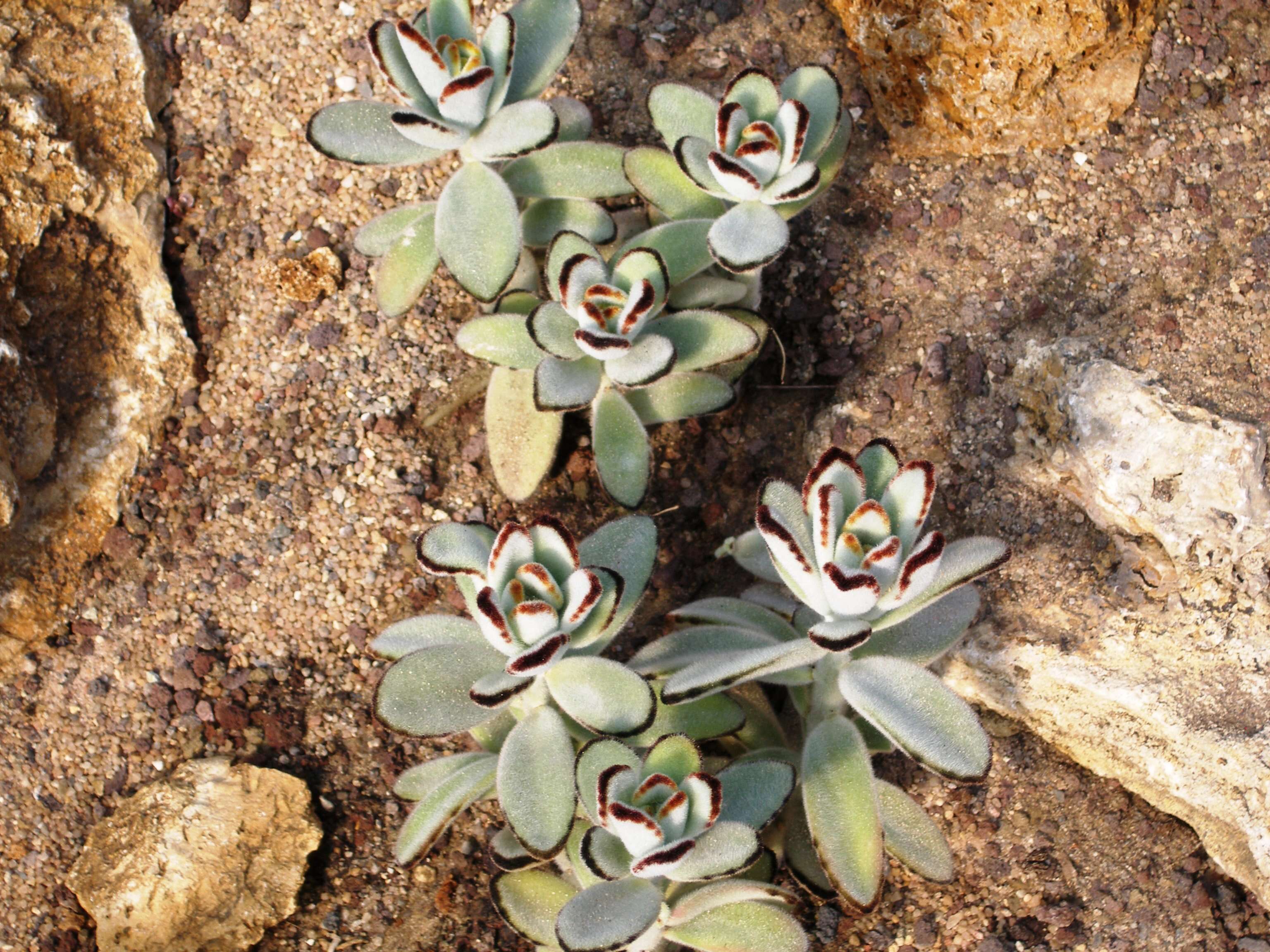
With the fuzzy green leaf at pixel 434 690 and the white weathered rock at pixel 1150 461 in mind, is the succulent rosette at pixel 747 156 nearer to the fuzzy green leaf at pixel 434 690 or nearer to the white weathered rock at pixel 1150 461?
the white weathered rock at pixel 1150 461

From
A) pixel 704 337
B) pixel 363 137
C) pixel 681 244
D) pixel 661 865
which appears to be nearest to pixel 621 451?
pixel 704 337

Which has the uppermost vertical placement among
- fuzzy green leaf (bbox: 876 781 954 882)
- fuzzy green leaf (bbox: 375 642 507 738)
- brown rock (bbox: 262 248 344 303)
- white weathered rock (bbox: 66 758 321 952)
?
brown rock (bbox: 262 248 344 303)

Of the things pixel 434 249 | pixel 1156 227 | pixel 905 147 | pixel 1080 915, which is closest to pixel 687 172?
pixel 434 249

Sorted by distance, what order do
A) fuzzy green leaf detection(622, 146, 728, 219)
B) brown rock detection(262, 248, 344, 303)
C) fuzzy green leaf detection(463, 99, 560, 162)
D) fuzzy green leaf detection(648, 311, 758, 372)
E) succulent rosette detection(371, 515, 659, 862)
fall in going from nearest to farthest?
1. succulent rosette detection(371, 515, 659, 862)
2. fuzzy green leaf detection(463, 99, 560, 162)
3. fuzzy green leaf detection(648, 311, 758, 372)
4. fuzzy green leaf detection(622, 146, 728, 219)
5. brown rock detection(262, 248, 344, 303)

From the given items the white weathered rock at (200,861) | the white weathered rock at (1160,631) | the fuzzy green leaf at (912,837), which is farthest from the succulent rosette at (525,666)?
the white weathered rock at (1160,631)

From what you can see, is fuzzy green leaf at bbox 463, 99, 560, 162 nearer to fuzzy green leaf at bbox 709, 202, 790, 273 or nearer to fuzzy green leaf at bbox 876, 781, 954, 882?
fuzzy green leaf at bbox 709, 202, 790, 273

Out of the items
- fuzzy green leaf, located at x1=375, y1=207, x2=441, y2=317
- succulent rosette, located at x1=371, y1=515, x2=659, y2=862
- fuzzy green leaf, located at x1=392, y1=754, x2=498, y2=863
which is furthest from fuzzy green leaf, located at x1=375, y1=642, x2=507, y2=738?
fuzzy green leaf, located at x1=375, y1=207, x2=441, y2=317

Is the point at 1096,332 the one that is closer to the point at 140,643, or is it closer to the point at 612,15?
the point at 612,15
